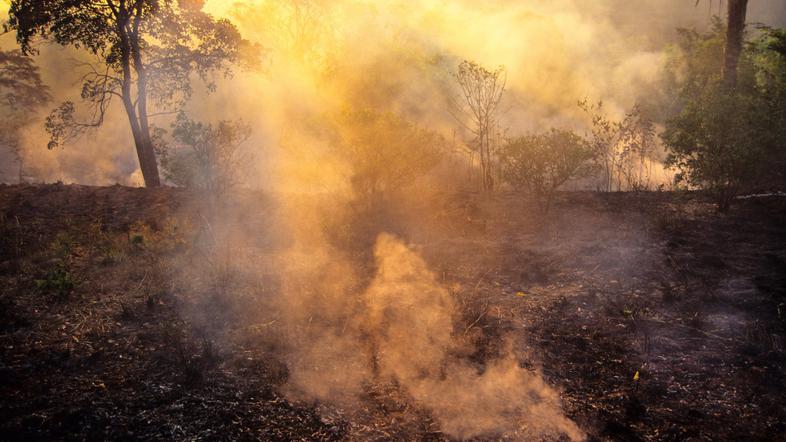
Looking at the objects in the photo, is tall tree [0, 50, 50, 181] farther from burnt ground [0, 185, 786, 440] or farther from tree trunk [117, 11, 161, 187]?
burnt ground [0, 185, 786, 440]

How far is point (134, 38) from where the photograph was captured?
10812mm

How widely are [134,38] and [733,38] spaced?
13522 millimetres

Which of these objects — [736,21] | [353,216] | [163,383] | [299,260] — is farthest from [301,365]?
[736,21]

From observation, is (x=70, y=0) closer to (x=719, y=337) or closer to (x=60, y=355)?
(x=60, y=355)

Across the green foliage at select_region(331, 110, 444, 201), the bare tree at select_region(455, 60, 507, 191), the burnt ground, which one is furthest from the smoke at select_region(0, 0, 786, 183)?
the burnt ground

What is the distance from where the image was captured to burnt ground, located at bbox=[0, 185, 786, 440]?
→ 340cm

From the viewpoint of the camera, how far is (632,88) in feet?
78.4

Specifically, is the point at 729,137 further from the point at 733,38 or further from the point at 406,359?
the point at 406,359

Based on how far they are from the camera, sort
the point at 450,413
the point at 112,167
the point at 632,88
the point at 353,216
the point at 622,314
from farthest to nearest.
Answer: the point at 632,88, the point at 112,167, the point at 353,216, the point at 622,314, the point at 450,413

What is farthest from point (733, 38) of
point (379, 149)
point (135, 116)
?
point (135, 116)

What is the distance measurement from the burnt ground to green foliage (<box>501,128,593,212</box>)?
44.2 inches

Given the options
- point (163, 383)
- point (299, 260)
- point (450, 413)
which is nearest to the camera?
point (450, 413)

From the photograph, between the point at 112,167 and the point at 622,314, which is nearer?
the point at 622,314

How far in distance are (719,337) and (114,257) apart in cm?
709
